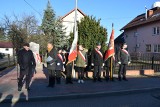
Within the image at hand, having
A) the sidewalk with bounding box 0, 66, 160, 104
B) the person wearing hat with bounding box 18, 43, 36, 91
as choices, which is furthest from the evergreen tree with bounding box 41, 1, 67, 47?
the person wearing hat with bounding box 18, 43, 36, 91

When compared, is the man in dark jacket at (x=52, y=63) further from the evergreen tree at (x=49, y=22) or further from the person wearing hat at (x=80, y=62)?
the evergreen tree at (x=49, y=22)

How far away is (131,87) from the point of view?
12484mm

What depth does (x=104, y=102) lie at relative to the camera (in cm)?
988

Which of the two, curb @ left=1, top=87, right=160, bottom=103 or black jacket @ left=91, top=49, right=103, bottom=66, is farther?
black jacket @ left=91, top=49, right=103, bottom=66

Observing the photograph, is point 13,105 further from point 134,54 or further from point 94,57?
point 134,54

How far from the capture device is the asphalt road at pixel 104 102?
9398 mm

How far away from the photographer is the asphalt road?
940 cm

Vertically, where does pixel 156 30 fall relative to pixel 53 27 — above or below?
below

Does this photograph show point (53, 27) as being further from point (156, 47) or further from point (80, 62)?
point (80, 62)

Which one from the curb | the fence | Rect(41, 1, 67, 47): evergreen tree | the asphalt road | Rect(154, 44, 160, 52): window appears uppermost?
Rect(41, 1, 67, 47): evergreen tree

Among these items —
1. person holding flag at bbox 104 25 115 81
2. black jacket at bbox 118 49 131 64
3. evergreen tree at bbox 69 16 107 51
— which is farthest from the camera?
evergreen tree at bbox 69 16 107 51

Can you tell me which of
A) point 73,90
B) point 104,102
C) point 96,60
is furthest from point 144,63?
point 104,102

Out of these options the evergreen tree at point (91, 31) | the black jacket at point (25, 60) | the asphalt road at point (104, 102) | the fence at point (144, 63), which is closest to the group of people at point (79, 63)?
the black jacket at point (25, 60)

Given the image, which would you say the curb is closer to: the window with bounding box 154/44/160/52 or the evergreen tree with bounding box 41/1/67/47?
the window with bounding box 154/44/160/52
